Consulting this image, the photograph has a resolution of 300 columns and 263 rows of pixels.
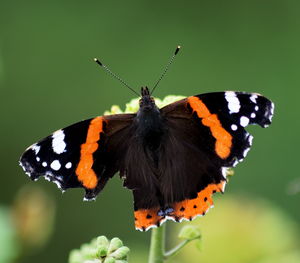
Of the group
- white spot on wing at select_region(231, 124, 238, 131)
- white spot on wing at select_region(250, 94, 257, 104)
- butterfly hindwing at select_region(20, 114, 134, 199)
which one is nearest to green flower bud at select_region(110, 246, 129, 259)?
butterfly hindwing at select_region(20, 114, 134, 199)

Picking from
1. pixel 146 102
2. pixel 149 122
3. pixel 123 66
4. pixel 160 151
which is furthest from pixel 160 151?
pixel 123 66

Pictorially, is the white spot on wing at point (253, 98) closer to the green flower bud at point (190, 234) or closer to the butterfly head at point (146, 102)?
the butterfly head at point (146, 102)

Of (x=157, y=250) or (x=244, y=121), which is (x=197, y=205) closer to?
(x=157, y=250)

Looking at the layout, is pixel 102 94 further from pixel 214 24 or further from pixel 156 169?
pixel 156 169

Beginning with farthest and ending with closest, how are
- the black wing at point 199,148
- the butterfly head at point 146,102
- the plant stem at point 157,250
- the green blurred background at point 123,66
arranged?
the green blurred background at point 123,66 < the butterfly head at point 146,102 < the black wing at point 199,148 < the plant stem at point 157,250

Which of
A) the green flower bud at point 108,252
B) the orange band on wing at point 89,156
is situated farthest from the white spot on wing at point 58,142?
the green flower bud at point 108,252

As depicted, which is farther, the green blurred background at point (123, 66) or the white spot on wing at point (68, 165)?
the green blurred background at point (123, 66)

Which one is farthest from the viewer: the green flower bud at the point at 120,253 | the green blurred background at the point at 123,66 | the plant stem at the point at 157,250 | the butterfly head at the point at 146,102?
the green blurred background at the point at 123,66
